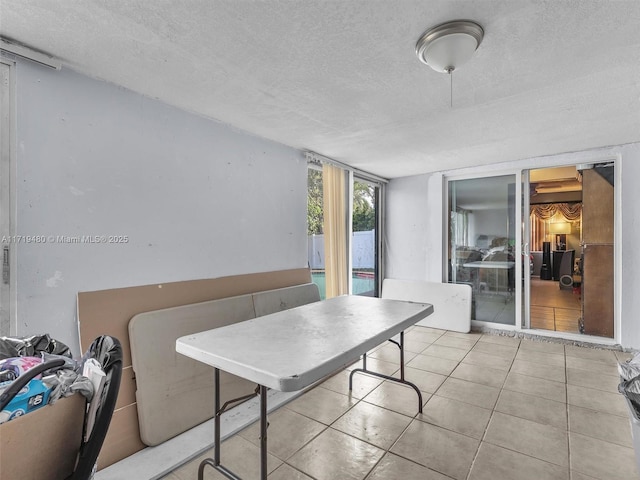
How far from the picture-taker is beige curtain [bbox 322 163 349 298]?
13.4 ft

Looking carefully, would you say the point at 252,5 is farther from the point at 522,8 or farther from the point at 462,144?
the point at 462,144

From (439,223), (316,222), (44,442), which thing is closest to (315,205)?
(316,222)

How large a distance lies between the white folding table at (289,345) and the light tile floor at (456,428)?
1.08 ft

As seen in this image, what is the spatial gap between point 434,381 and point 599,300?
104 inches

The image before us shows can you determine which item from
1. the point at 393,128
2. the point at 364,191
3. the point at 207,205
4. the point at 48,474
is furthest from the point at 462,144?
the point at 48,474

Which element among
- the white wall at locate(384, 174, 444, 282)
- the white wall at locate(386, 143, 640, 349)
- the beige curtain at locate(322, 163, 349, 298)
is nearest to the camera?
the white wall at locate(386, 143, 640, 349)

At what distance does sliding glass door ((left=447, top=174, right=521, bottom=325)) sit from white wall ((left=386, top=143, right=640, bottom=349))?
8.9 inches

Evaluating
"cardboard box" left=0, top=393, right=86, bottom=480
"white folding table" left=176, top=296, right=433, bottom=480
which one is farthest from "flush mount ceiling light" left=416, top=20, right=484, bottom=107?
"cardboard box" left=0, top=393, right=86, bottom=480

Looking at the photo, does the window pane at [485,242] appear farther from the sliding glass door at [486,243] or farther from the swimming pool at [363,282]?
the swimming pool at [363,282]

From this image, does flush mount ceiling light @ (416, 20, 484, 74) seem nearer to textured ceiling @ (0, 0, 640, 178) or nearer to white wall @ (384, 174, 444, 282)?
textured ceiling @ (0, 0, 640, 178)

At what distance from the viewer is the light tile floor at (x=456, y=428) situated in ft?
6.11

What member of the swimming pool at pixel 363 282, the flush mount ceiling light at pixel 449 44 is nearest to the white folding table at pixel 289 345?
the flush mount ceiling light at pixel 449 44

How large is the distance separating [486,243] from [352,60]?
385 centimetres

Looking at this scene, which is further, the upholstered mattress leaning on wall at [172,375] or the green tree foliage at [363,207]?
the green tree foliage at [363,207]
